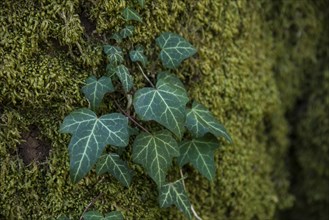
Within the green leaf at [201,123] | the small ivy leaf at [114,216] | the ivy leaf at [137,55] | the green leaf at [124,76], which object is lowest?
the small ivy leaf at [114,216]

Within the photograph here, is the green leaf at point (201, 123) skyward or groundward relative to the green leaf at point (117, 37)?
groundward

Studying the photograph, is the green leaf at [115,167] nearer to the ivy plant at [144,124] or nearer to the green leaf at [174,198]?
the ivy plant at [144,124]

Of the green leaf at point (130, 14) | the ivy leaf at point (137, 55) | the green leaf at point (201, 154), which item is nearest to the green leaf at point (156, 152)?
the green leaf at point (201, 154)

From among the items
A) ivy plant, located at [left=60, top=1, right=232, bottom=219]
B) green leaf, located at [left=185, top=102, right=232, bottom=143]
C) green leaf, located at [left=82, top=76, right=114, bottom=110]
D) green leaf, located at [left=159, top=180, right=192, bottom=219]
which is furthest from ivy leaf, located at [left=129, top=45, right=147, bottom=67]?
green leaf, located at [left=159, top=180, right=192, bottom=219]

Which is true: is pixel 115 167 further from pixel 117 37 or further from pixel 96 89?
pixel 117 37

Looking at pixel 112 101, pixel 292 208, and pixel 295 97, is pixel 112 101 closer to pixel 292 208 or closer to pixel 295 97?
pixel 295 97

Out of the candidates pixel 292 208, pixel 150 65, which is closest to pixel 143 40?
pixel 150 65

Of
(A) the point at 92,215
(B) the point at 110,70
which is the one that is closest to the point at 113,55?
(B) the point at 110,70
